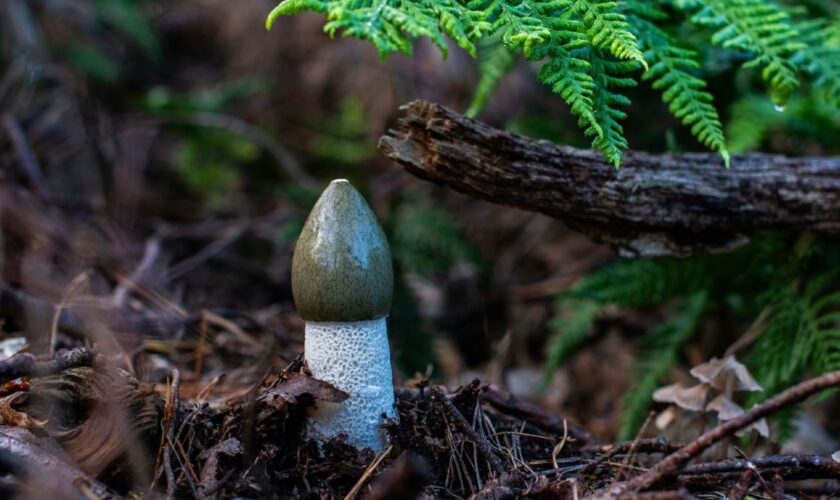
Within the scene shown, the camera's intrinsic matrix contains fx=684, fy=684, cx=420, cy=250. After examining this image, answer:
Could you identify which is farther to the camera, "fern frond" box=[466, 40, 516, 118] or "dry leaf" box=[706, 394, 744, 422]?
"fern frond" box=[466, 40, 516, 118]

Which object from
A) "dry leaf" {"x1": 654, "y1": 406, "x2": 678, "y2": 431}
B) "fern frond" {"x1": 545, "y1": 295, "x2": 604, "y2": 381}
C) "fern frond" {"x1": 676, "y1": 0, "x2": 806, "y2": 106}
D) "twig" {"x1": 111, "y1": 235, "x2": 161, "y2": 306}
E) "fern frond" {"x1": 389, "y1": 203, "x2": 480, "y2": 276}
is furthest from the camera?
"fern frond" {"x1": 389, "y1": 203, "x2": 480, "y2": 276}

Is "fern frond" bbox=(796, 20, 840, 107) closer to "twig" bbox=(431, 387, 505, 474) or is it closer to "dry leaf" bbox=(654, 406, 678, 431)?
A: "dry leaf" bbox=(654, 406, 678, 431)

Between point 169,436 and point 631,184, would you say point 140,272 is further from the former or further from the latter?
point 631,184

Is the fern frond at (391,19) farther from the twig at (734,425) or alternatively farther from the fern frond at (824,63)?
the fern frond at (824,63)

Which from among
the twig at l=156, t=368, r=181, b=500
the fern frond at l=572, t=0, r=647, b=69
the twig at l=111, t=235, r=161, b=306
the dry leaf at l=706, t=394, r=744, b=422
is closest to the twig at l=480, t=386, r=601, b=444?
the dry leaf at l=706, t=394, r=744, b=422

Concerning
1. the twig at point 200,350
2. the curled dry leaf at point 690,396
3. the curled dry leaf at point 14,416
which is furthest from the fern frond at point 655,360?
the curled dry leaf at point 14,416

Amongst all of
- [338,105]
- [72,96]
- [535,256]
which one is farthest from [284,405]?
[338,105]
